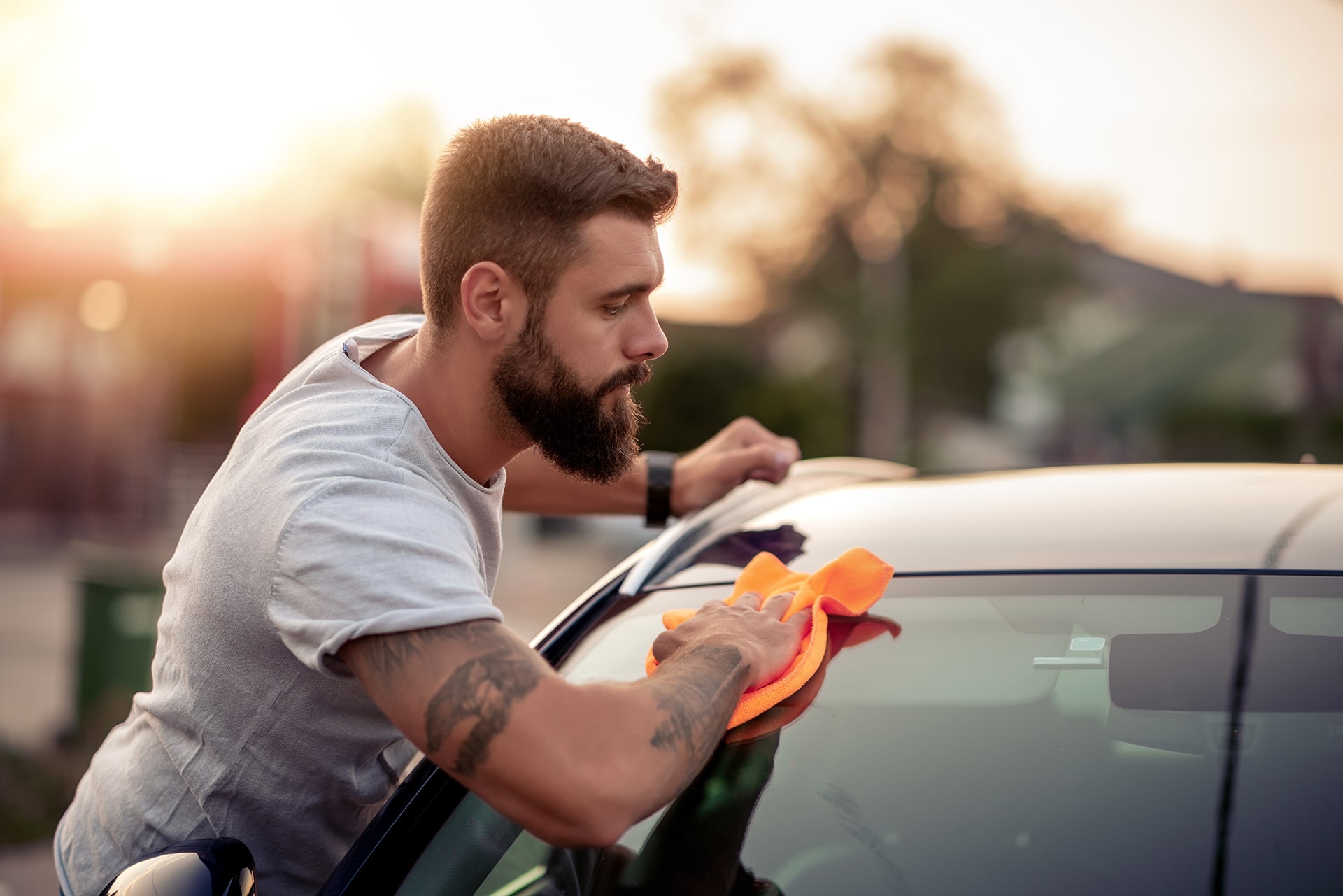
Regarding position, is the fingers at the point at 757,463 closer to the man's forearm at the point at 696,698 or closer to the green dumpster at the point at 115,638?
the man's forearm at the point at 696,698

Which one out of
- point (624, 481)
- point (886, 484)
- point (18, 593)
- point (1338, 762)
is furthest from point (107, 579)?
point (18, 593)

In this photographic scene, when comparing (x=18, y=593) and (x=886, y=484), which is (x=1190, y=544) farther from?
(x=18, y=593)

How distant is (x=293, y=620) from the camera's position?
141cm

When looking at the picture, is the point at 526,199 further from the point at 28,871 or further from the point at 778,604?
the point at 28,871

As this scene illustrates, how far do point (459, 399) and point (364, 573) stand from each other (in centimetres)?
38

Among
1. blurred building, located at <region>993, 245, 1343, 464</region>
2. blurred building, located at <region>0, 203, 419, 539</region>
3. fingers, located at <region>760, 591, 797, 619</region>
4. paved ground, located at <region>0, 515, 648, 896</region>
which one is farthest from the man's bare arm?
blurred building, located at <region>993, 245, 1343, 464</region>

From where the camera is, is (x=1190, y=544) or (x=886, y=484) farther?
(x=886, y=484)

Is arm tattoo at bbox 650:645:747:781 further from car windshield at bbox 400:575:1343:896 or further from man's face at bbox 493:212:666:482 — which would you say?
man's face at bbox 493:212:666:482

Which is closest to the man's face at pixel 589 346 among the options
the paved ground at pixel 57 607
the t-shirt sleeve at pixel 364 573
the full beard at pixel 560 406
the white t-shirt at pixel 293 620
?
the full beard at pixel 560 406

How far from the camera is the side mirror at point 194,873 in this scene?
54.0 inches

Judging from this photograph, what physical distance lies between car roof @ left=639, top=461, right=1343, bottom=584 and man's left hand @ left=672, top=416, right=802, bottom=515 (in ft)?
0.41

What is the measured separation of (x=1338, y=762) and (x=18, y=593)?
1286 cm

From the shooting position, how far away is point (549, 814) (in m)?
1.32

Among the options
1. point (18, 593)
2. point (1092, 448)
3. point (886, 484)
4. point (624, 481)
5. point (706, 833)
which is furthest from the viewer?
point (1092, 448)
